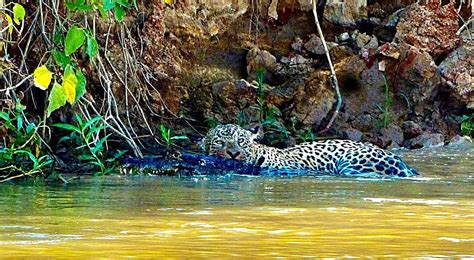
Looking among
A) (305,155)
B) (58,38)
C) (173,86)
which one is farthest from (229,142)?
(173,86)

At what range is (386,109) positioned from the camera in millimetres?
10828

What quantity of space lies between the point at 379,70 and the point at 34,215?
6.91m

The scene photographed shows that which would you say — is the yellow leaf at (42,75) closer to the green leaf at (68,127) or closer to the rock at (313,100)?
the green leaf at (68,127)

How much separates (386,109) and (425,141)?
0.60 metres

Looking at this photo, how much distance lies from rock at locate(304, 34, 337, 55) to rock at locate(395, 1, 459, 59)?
759 millimetres

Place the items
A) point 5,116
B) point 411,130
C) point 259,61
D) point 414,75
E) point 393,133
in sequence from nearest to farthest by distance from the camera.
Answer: point 5,116 < point 393,133 < point 411,130 < point 414,75 < point 259,61

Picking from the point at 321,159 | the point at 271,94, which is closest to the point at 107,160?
the point at 321,159

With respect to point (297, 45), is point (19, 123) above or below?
below

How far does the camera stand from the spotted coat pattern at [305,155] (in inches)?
318

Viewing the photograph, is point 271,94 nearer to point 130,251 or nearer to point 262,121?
point 262,121

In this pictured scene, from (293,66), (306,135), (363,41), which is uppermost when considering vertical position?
(363,41)

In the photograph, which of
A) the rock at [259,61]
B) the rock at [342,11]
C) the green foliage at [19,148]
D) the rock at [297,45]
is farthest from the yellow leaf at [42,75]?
the rock at [342,11]

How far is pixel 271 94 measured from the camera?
35.1 ft

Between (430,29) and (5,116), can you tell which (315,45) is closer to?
(430,29)
